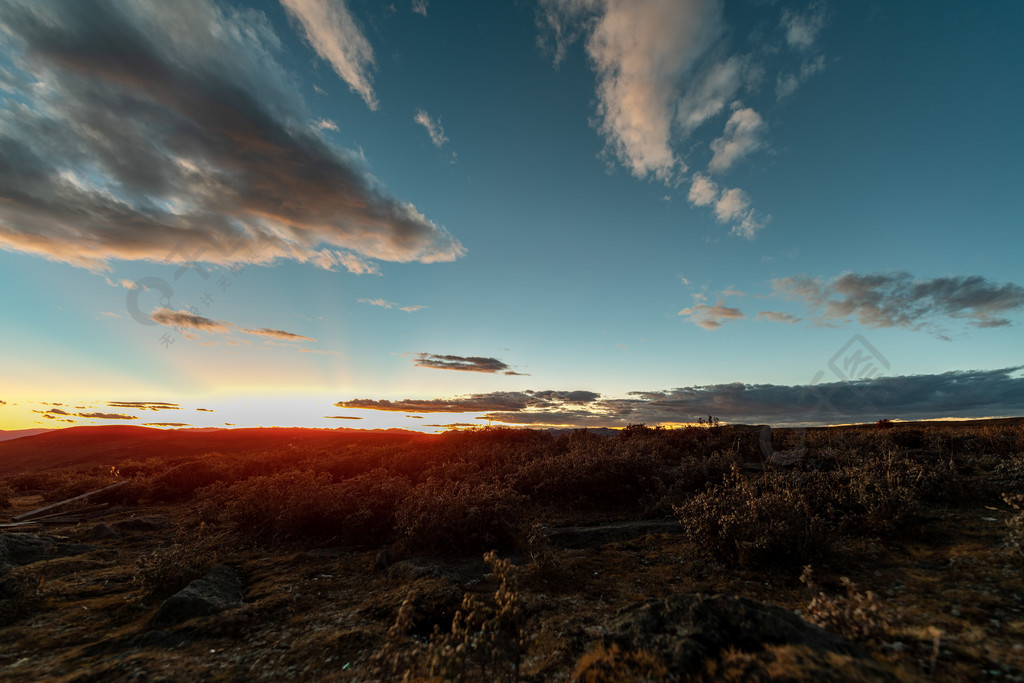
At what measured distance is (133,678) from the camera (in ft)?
19.0

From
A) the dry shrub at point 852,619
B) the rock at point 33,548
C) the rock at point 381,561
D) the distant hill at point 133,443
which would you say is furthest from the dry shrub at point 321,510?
the distant hill at point 133,443

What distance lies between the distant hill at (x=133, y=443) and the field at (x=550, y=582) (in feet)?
127

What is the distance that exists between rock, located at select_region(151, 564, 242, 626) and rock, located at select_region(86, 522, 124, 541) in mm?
9234

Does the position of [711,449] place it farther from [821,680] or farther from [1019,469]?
[821,680]

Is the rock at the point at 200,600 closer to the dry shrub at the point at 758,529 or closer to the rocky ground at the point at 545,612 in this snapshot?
the rocky ground at the point at 545,612

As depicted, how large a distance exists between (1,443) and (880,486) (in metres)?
132

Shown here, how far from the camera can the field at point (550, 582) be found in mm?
4980

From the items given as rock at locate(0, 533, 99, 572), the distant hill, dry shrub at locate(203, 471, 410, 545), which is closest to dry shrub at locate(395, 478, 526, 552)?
dry shrub at locate(203, 471, 410, 545)

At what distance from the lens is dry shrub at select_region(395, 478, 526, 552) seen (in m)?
11.7

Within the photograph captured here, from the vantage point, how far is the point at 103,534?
14867 millimetres

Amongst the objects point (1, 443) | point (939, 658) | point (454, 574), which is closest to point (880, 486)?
point (939, 658)

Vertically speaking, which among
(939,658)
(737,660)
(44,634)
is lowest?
(44,634)

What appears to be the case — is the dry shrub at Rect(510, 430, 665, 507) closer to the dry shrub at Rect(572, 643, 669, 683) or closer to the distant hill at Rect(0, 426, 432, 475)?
the dry shrub at Rect(572, 643, 669, 683)

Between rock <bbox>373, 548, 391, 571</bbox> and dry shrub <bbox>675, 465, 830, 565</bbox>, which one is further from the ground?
dry shrub <bbox>675, 465, 830, 565</bbox>
